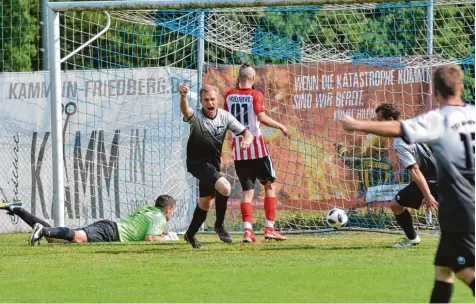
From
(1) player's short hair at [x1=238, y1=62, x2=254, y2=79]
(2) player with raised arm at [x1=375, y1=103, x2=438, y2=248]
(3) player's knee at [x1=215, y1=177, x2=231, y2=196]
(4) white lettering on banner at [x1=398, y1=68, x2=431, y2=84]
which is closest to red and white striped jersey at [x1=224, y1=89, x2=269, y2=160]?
(1) player's short hair at [x1=238, y1=62, x2=254, y2=79]

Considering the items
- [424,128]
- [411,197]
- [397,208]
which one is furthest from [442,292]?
[397,208]

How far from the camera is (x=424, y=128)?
677 cm

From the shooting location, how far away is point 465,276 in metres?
6.85

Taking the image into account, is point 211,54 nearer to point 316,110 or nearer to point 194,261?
point 316,110

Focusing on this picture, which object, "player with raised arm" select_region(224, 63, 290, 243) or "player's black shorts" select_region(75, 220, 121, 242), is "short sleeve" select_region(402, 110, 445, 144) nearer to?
"player with raised arm" select_region(224, 63, 290, 243)

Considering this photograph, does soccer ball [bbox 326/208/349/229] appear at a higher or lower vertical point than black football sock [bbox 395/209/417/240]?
lower

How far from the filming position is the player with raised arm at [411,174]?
37.9 ft

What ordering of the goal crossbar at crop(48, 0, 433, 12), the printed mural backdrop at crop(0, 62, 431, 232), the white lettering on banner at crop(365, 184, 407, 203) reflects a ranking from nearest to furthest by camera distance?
the goal crossbar at crop(48, 0, 433, 12)
the white lettering on banner at crop(365, 184, 407, 203)
the printed mural backdrop at crop(0, 62, 431, 232)

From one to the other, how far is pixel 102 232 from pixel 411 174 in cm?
466

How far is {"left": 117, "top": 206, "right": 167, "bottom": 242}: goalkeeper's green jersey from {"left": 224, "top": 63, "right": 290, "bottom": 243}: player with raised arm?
143cm

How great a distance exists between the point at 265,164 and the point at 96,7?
3315 millimetres

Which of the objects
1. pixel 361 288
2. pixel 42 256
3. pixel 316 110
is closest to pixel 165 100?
pixel 316 110

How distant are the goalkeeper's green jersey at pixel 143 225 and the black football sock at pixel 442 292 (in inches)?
304

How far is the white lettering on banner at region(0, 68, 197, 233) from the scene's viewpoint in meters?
16.7
